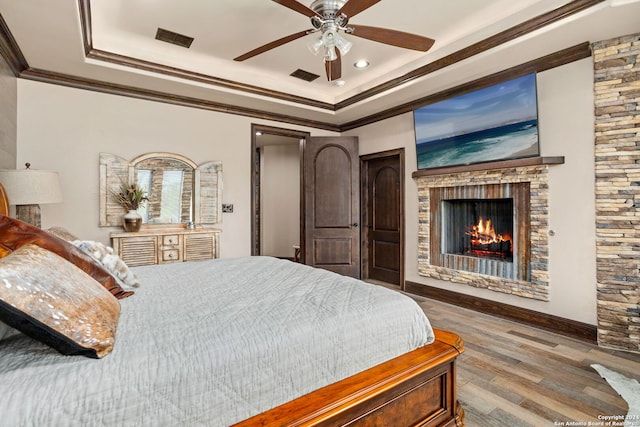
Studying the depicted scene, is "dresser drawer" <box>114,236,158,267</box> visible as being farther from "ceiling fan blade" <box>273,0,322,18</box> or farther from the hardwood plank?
the hardwood plank

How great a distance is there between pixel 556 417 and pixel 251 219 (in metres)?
3.85

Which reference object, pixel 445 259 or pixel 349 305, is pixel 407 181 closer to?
pixel 445 259

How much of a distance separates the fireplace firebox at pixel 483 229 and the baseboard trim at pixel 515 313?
33 cm

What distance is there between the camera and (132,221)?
3670mm

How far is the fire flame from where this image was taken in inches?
153

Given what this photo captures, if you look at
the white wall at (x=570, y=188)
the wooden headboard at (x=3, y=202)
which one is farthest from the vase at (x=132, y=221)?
the white wall at (x=570, y=188)

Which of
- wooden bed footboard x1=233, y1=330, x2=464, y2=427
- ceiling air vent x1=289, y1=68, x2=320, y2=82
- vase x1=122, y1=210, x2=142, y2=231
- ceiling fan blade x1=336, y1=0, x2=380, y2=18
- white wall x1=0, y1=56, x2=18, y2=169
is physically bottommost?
wooden bed footboard x1=233, y1=330, x2=464, y2=427

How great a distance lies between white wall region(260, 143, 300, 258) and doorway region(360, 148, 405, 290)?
2.39 m

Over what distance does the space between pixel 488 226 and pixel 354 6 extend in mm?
3031

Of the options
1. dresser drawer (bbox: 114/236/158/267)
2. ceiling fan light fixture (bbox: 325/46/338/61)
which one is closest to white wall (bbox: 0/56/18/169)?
dresser drawer (bbox: 114/236/158/267)

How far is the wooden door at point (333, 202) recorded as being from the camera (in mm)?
5090

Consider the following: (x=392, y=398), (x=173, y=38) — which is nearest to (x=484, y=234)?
(x=392, y=398)

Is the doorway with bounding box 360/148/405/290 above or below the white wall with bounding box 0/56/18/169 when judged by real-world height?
below

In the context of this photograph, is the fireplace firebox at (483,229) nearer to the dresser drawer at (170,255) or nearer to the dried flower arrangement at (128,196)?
the dresser drawer at (170,255)
